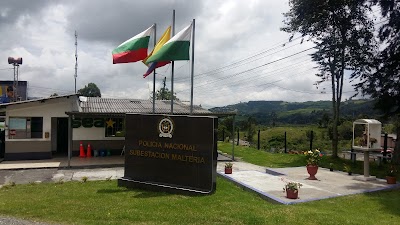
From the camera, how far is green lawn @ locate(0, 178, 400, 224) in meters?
6.71

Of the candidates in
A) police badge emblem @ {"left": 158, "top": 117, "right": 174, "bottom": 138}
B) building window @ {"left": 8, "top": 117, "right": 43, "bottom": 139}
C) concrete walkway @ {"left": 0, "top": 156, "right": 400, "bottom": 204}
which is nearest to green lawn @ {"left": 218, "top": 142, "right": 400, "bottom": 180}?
concrete walkway @ {"left": 0, "top": 156, "right": 400, "bottom": 204}

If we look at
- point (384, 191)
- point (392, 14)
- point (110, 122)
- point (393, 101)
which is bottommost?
point (384, 191)

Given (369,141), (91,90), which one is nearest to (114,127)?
(369,141)

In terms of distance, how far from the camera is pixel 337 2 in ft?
54.5

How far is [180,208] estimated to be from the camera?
7660 mm

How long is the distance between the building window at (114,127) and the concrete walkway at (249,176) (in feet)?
5.10

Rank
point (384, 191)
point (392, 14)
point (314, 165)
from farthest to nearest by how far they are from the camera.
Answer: point (392, 14) < point (314, 165) < point (384, 191)

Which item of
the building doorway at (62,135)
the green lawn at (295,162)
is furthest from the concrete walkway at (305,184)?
the building doorway at (62,135)

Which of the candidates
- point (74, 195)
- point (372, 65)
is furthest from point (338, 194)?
point (372, 65)

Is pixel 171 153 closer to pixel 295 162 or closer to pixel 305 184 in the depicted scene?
pixel 305 184

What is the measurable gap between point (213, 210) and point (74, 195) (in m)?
4.14

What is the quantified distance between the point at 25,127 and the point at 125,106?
529 centimetres

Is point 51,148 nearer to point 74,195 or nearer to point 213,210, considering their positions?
point 74,195

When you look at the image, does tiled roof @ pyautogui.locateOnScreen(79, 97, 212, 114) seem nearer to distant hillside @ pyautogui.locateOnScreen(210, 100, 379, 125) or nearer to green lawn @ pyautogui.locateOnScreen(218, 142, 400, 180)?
distant hillside @ pyautogui.locateOnScreen(210, 100, 379, 125)
